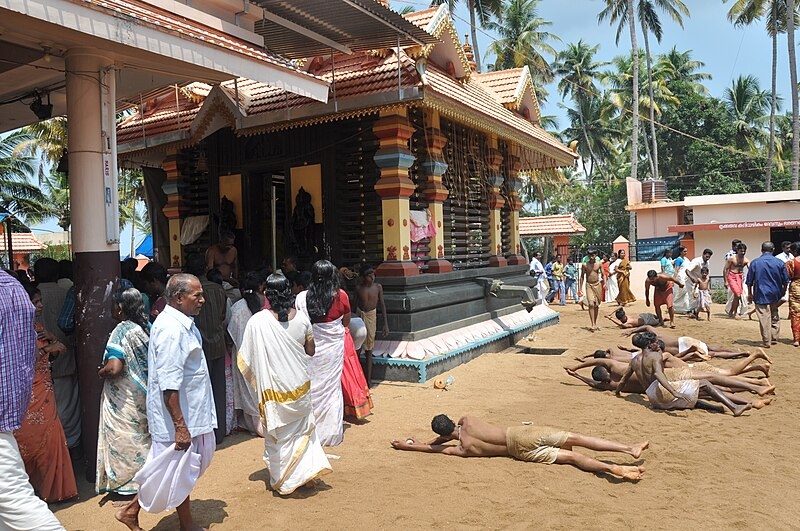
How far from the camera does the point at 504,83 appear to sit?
1320 cm

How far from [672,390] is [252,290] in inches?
175

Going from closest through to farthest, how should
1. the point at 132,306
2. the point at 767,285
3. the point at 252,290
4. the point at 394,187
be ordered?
the point at 132,306 → the point at 252,290 → the point at 394,187 → the point at 767,285

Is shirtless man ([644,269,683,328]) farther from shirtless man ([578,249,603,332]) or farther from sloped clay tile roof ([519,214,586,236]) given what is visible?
sloped clay tile roof ([519,214,586,236])

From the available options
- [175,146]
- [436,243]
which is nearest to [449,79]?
[436,243]

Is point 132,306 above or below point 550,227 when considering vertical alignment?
below

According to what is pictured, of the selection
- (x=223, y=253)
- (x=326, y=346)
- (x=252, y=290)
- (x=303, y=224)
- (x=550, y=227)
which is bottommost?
(x=326, y=346)

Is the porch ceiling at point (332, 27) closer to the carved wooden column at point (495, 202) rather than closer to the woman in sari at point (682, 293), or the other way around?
the carved wooden column at point (495, 202)

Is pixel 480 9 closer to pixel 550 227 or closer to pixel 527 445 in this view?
pixel 550 227

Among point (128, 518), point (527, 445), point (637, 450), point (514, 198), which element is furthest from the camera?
point (514, 198)

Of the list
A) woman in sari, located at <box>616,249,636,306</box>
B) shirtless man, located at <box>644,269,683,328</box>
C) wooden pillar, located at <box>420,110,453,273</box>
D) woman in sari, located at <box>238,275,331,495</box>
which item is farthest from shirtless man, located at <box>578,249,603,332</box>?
woman in sari, located at <box>238,275,331,495</box>

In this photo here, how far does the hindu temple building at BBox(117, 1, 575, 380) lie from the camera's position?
28.7 ft

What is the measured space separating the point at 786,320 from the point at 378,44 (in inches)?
451

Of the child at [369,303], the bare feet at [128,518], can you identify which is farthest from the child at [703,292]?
the bare feet at [128,518]

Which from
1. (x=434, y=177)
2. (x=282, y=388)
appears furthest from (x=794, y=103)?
(x=282, y=388)
